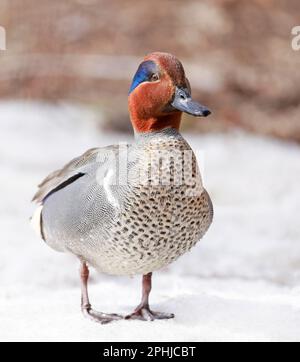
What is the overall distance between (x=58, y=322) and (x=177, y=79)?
88 cm

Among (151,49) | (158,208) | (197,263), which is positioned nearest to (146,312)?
(158,208)

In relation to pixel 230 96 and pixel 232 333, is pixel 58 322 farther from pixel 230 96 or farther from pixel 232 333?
pixel 230 96

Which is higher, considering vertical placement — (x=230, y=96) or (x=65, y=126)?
(x=230, y=96)

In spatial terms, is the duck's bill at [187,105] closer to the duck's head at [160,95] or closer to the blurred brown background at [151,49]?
the duck's head at [160,95]

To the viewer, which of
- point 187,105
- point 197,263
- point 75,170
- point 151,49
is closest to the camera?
point 187,105

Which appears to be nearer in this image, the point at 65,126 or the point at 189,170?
the point at 189,170

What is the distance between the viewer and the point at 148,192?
222 centimetres

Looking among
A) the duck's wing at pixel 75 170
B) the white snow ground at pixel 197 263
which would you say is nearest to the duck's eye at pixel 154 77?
the duck's wing at pixel 75 170

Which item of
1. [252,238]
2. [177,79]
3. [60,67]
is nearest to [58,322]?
[177,79]

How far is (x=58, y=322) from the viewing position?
99.0 inches

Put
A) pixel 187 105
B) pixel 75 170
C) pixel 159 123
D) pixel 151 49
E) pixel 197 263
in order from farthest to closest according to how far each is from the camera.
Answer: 1. pixel 151 49
2. pixel 197 263
3. pixel 75 170
4. pixel 159 123
5. pixel 187 105

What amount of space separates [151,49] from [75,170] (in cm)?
500

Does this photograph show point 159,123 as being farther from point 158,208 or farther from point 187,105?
point 158,208

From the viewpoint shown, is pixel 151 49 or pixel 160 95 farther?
pixel 151 49
